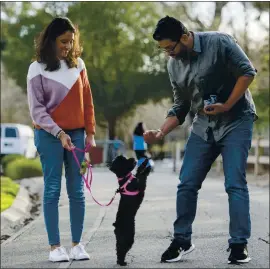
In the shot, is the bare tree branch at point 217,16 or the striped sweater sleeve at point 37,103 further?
the bare tree branch at point 217,16

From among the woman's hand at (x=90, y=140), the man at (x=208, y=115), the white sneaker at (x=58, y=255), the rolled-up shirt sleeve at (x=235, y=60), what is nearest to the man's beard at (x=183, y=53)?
the man at (x=208, y=115)

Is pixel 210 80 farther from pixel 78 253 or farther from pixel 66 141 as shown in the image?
pixel 78 253

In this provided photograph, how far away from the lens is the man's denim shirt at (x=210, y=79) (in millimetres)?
2811

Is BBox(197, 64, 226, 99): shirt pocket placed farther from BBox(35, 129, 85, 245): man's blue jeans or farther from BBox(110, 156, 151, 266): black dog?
BBox(35, 129, 85, 245): man's blue jeans

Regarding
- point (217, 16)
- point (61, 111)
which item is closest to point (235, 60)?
point (61, 111)

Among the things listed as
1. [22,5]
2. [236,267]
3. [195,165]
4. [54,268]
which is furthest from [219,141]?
[22,5]

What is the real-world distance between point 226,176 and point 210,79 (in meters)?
0.67

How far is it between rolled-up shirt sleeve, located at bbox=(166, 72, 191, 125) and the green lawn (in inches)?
492

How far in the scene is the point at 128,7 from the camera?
459 centimetres

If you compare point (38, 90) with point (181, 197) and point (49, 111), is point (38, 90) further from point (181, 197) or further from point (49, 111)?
point (181, 197)

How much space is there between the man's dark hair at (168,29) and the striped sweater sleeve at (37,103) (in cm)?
45

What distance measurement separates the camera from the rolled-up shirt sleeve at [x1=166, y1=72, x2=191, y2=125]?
302cm

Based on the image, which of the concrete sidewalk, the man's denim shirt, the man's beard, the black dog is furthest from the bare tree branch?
the black dog

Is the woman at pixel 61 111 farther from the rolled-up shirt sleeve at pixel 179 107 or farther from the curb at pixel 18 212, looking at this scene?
the curb at pixel 18 212
